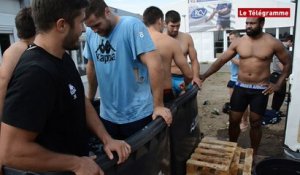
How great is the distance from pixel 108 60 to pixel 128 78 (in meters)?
0.26

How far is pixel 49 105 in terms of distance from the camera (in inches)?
59.0

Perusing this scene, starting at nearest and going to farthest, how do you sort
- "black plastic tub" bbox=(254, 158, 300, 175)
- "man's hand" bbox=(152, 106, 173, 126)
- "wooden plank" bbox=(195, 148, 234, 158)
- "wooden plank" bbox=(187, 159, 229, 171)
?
"man's hand" bbox=(152, 106, 173, 126) → "wooden plank" bbox=(187, 159, 229, 171) → "black plastic tub" bbox=(254, 158, 300, 175) → "wooden plank" bbox=(195, 148, 234, 158)

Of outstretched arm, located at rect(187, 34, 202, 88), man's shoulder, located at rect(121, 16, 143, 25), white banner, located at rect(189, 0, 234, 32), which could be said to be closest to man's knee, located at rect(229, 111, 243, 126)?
outstretched arm, located at rect(187, 34, 202, 88)

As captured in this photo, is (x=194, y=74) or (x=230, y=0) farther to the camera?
(x=230, y=0)

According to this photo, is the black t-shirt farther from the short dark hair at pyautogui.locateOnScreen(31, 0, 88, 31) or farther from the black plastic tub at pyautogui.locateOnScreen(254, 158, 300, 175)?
the black plastic tub at pyautogui.locateOnScreen(254, 158, 300, 175)

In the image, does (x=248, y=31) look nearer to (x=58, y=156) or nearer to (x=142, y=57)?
(x=142, y=57)

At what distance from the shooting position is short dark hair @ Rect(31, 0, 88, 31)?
1602mm

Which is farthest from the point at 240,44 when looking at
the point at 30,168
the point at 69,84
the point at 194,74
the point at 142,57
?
the point at 30,168

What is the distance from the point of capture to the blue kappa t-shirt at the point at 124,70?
2.77 m

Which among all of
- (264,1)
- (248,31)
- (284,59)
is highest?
(264,1)

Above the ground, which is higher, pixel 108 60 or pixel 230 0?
pixel 230 0

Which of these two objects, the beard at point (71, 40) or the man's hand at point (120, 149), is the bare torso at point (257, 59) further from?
the beard at point (71, 40)

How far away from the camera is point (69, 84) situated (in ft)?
5.67

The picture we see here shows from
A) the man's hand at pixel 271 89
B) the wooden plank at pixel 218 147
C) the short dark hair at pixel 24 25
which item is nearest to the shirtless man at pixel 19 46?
the short dark hair at pixel 24 25
